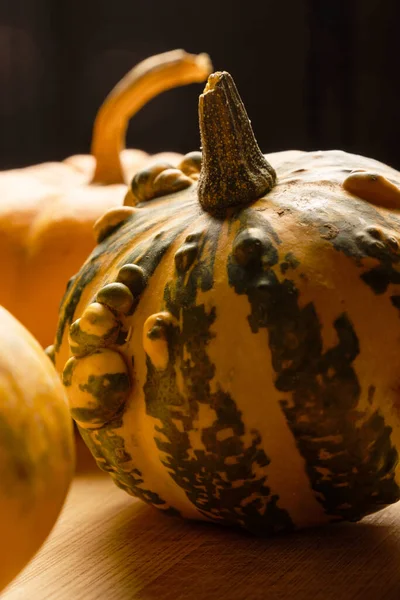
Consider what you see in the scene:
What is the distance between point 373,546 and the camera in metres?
0.84

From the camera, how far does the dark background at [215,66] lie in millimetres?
1789

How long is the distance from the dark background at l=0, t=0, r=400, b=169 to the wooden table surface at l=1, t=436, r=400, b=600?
108cm

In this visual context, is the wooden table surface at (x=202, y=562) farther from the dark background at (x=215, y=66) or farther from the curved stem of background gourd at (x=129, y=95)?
the dark background at (x=215, y=66)

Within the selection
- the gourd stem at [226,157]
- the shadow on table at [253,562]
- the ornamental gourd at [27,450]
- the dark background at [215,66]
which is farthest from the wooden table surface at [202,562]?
the dark background at [215,66]

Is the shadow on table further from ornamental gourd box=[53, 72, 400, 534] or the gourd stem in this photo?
the gourd stem

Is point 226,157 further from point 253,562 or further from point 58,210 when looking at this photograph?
point 58,210

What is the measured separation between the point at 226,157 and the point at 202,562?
0.40 metres

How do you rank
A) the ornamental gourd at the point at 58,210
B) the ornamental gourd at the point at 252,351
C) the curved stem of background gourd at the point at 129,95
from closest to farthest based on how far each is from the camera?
the ornamental gourd at the point at 252,351
the ornamental gourd at the point at 58,210
the curved stem of background gourd at the point at 129,95

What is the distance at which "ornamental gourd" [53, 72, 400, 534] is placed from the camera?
2.51 feet

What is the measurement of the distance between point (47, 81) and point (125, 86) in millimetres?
639

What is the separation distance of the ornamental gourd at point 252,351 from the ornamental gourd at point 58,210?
39 centimetres

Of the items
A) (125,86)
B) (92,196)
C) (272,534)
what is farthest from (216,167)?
(125,86)

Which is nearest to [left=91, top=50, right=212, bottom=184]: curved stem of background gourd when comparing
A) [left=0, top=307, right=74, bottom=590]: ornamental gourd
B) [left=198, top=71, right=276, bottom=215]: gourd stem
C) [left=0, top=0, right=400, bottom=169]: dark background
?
[left=0, top=0, right=400, bottom=169]: dark background

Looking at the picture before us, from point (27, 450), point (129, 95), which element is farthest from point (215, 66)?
point (27, 450)
